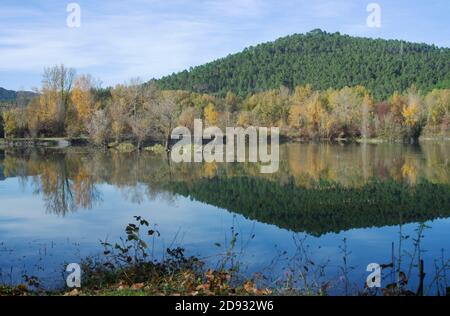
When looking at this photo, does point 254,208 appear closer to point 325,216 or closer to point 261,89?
point 325,216

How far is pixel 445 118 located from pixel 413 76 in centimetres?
2789

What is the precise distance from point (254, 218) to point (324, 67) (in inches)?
3773

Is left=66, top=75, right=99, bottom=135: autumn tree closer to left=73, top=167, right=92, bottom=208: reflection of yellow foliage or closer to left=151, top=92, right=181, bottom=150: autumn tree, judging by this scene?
left=151, top=92, right=181, bottom=150: autumn tree

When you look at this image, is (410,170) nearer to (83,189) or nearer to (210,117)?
(83,189)

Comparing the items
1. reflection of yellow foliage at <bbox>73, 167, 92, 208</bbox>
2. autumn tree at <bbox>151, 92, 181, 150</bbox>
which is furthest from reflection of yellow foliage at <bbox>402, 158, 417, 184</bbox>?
autumn tree at <bbox>151, 92, 181, 150</bbox>

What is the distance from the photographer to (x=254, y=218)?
44.7ft

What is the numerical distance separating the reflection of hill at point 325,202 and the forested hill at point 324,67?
67.9 meters

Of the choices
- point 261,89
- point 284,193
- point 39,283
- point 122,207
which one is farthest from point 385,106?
point 39,283

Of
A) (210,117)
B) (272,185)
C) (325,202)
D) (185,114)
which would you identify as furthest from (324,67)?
(325,202)

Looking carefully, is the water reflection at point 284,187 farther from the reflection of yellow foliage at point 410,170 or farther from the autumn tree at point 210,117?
the autumn tree at point 210,117

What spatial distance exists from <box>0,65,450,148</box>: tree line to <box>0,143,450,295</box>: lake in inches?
707

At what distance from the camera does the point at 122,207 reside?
14867 millimetres
